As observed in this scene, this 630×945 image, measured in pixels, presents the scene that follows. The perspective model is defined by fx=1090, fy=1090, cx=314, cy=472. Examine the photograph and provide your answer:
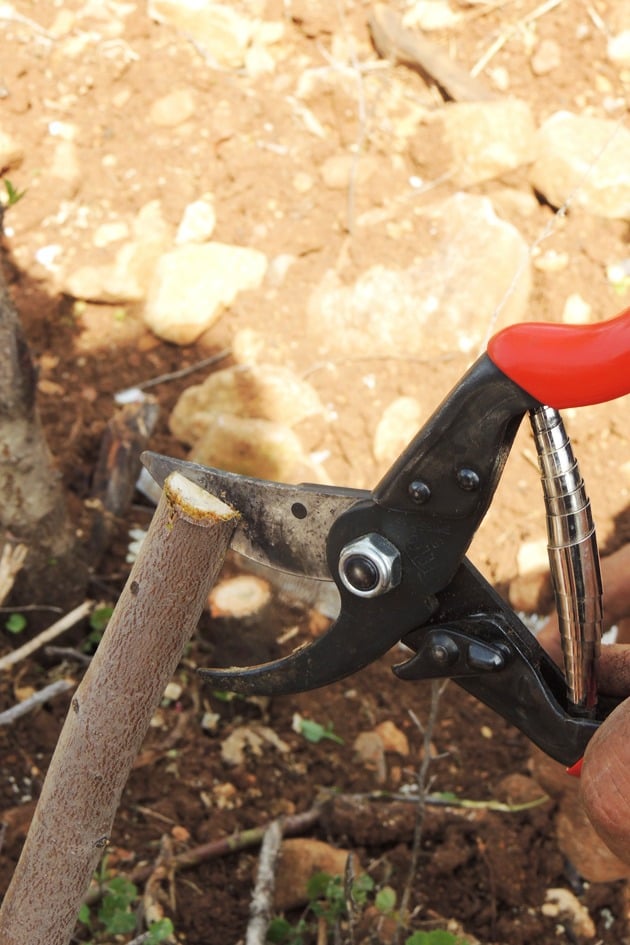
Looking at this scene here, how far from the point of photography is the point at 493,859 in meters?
2.62

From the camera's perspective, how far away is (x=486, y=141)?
4441mm

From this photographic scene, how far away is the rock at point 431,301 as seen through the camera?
3.99m

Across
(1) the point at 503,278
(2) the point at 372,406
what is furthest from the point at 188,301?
(1) the point at 503,278

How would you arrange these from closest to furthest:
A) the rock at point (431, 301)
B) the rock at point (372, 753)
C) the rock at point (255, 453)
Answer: the rock at point (372, 753), the rock at point (255, 453), the rock at point (431, 301)

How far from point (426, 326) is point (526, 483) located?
712 mm

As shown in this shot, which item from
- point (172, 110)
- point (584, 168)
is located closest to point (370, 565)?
point (584, 168)

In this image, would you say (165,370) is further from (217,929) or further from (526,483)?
(217,929)

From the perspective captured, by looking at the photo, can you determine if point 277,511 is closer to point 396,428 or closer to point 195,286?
point 396,428

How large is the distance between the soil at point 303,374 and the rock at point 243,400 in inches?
3.1

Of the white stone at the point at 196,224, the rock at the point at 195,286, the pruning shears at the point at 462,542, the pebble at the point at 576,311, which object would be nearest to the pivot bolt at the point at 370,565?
the pruning shears at the point at 462,542

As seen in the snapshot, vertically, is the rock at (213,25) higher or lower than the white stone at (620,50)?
lower

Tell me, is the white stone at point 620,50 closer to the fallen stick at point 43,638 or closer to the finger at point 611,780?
the fallen stick at point 43,638

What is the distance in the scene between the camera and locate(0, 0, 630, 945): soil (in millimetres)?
2641

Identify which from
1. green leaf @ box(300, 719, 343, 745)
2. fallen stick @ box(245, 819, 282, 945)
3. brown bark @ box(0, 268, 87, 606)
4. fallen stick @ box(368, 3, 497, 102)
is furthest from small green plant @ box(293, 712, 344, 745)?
fallen stick @ box(368, 3, 497, 102)
